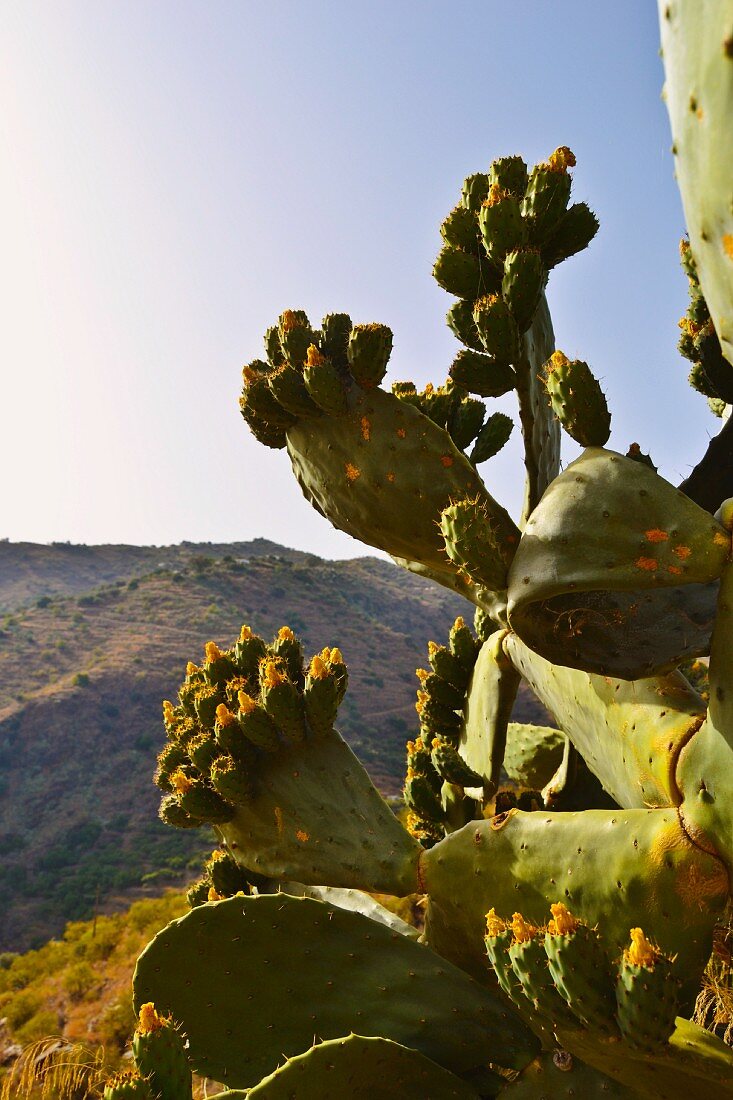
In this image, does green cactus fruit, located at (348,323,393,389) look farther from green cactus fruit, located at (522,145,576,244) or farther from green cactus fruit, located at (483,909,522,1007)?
green cactus fruit, located at (483,909,522,1007)

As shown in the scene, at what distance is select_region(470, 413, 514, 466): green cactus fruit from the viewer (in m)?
3.05

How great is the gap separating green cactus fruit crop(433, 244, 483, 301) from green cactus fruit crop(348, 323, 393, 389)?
0.23m

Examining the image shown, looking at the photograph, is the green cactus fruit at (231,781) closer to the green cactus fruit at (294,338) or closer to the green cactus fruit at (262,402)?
the green cactus fruit at (262,402)

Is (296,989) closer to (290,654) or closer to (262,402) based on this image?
(290,654)

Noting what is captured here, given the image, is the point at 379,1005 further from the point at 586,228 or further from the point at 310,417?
the point at 586,228

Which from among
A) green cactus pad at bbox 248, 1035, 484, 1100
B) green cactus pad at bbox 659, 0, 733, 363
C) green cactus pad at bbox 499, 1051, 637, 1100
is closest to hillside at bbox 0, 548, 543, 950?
green cactus pad at bbox 248, 1035, 484, 1100

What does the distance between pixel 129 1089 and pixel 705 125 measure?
194 cm

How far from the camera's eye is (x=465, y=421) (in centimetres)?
301

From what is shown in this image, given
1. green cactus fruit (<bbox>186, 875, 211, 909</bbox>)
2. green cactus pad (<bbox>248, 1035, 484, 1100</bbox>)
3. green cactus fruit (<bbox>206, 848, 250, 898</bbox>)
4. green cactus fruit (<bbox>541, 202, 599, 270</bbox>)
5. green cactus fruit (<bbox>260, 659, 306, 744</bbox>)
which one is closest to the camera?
green cactus pad (<bbox>248, 1035, 484, 1100</bbox>)

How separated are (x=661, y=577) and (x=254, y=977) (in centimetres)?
179

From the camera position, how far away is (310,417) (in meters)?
2.63

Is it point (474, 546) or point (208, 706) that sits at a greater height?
point (474, 546)

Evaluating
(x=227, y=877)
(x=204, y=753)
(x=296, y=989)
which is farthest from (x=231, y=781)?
(x=227, y=877)

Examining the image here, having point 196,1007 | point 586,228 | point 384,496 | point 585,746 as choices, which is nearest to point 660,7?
point 586,228
